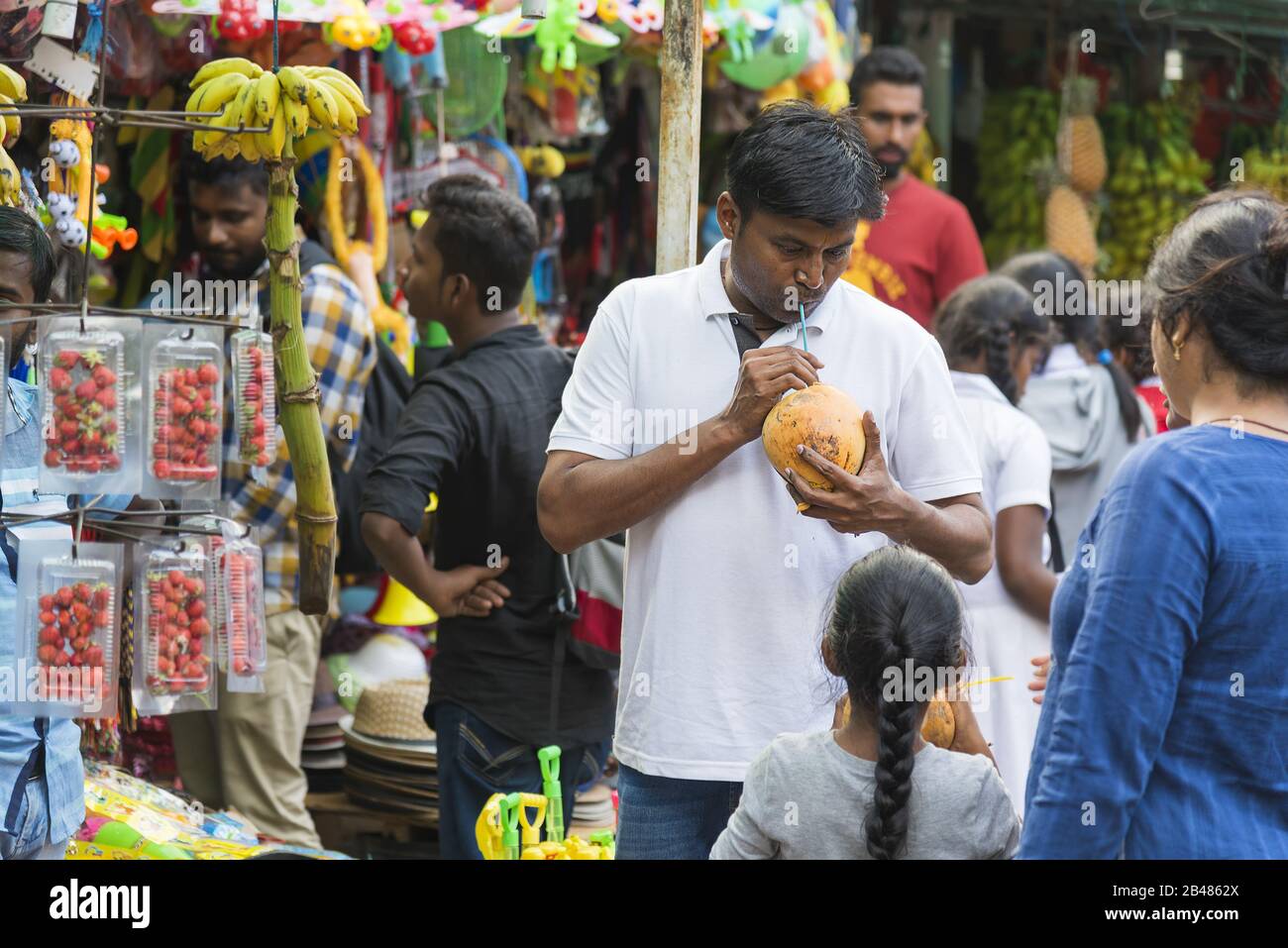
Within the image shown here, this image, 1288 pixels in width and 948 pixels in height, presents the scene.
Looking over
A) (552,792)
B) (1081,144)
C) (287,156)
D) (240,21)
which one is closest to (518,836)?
(552,792)

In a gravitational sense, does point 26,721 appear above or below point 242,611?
below

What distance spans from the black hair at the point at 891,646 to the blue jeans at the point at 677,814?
0.38 meters

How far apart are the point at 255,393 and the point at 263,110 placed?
514 mm

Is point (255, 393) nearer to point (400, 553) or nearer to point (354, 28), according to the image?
point (400, 553)

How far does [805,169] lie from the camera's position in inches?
98.4

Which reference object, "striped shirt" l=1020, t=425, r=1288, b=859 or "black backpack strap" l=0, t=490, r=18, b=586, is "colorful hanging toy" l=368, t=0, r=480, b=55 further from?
"striped shirt" l=1020, t=425, r=1288, b=859

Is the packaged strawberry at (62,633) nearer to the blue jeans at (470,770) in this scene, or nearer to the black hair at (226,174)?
the blue jeans at (470,770)

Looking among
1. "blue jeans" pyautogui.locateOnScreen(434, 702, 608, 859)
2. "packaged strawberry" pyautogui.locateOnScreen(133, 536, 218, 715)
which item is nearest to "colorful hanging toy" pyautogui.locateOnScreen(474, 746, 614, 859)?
"blue jeans" pyautogui.locateOnScreen(434, 702, 608, 859)

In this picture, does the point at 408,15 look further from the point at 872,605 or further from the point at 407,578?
the point at 872,605

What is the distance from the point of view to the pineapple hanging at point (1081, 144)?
7.38 m

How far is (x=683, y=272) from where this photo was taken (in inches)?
107

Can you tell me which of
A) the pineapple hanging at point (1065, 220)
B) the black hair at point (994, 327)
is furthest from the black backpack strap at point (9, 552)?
the pineapple hanging at point (1065, 220)

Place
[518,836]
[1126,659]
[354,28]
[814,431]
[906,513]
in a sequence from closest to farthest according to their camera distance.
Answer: [1126,659] → [814,431] → [906,513] → [518,836] → [354,28]
